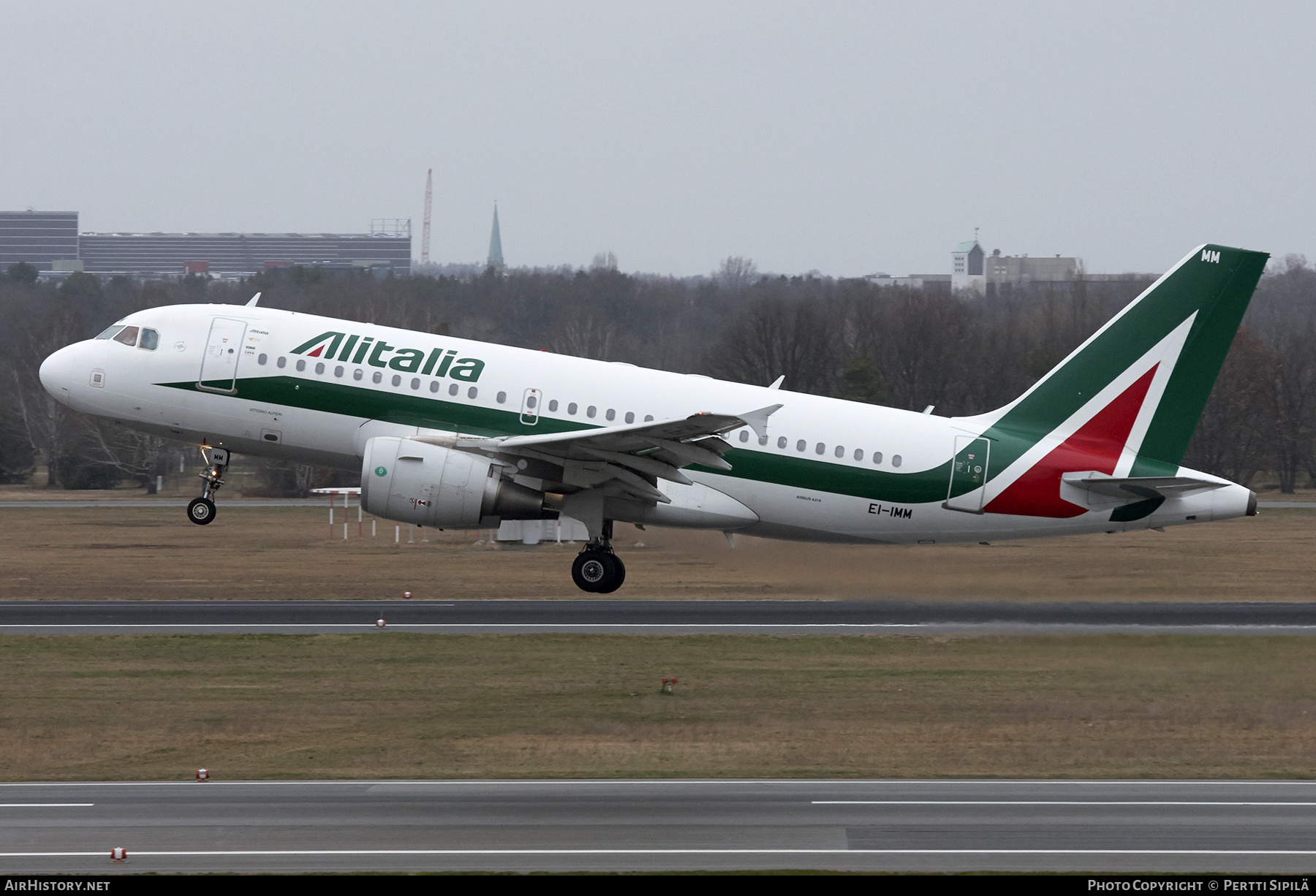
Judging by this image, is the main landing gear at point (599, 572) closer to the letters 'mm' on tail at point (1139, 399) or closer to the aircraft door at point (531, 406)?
the aircraft door at point (531, 406)

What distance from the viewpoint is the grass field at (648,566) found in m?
32.9

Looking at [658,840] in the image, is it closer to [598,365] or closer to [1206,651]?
[598,365]

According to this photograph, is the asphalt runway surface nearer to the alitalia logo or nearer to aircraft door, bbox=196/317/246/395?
aircraft door, bbox=196/317/246/395

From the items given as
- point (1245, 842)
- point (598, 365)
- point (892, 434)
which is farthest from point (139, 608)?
point (1245, 842)

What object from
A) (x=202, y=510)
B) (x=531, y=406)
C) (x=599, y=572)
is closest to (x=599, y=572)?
(x=599, y=572)

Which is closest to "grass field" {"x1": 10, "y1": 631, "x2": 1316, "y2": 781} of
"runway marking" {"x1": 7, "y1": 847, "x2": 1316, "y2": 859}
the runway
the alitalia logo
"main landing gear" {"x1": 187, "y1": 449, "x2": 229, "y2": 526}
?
the runway

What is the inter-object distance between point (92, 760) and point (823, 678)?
15265 mm

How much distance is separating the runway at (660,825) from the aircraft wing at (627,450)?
650cm

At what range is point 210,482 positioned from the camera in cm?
3098

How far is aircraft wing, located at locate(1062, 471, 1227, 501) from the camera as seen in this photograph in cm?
2914

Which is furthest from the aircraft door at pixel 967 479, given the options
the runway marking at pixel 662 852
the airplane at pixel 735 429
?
the runway marking at pixel 662 852

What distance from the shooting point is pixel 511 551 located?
187 feet

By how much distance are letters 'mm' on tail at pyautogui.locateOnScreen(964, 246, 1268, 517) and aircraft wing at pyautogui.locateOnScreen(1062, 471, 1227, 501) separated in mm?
268

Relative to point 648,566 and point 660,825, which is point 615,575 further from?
point 648,566
